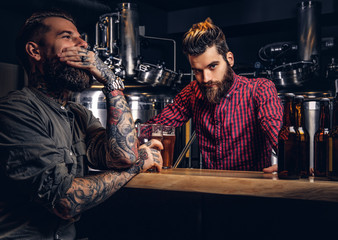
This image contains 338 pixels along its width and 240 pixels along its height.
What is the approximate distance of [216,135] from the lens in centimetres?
240

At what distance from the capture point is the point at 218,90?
231 centimetres

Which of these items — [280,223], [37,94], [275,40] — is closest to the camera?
[280,223]

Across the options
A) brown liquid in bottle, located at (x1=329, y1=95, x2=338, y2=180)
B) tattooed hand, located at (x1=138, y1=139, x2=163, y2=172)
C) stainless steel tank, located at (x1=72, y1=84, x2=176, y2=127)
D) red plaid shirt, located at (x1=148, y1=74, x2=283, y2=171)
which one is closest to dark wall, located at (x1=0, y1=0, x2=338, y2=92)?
stainless steel tank, located at (x1=72, y1=84, x2=176, y2=127)

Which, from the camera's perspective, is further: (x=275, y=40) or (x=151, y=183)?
(x=275, y=40)

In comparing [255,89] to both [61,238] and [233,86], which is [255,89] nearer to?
[233,86]

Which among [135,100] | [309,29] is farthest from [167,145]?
[309,29]

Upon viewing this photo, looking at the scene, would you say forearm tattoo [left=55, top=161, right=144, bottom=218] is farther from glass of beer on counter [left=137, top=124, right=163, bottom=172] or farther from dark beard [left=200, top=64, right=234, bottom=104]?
dark beard [left=200, top=64, right=234, bottom=104]

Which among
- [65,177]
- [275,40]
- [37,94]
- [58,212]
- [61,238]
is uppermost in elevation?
[275,40]

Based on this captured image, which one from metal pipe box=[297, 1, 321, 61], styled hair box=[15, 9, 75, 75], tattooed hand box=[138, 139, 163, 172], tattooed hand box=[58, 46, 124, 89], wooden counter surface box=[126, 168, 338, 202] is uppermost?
metal pipe box=[297, 1, 321, 61]

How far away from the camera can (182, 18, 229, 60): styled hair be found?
87.4 inches

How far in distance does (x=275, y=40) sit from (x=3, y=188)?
16.8 feet

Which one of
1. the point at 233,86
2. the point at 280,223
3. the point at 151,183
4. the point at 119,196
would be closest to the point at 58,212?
the point at 151,183

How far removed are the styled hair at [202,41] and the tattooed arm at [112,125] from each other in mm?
691

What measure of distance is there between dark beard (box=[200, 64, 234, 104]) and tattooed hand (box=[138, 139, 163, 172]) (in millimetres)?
721
